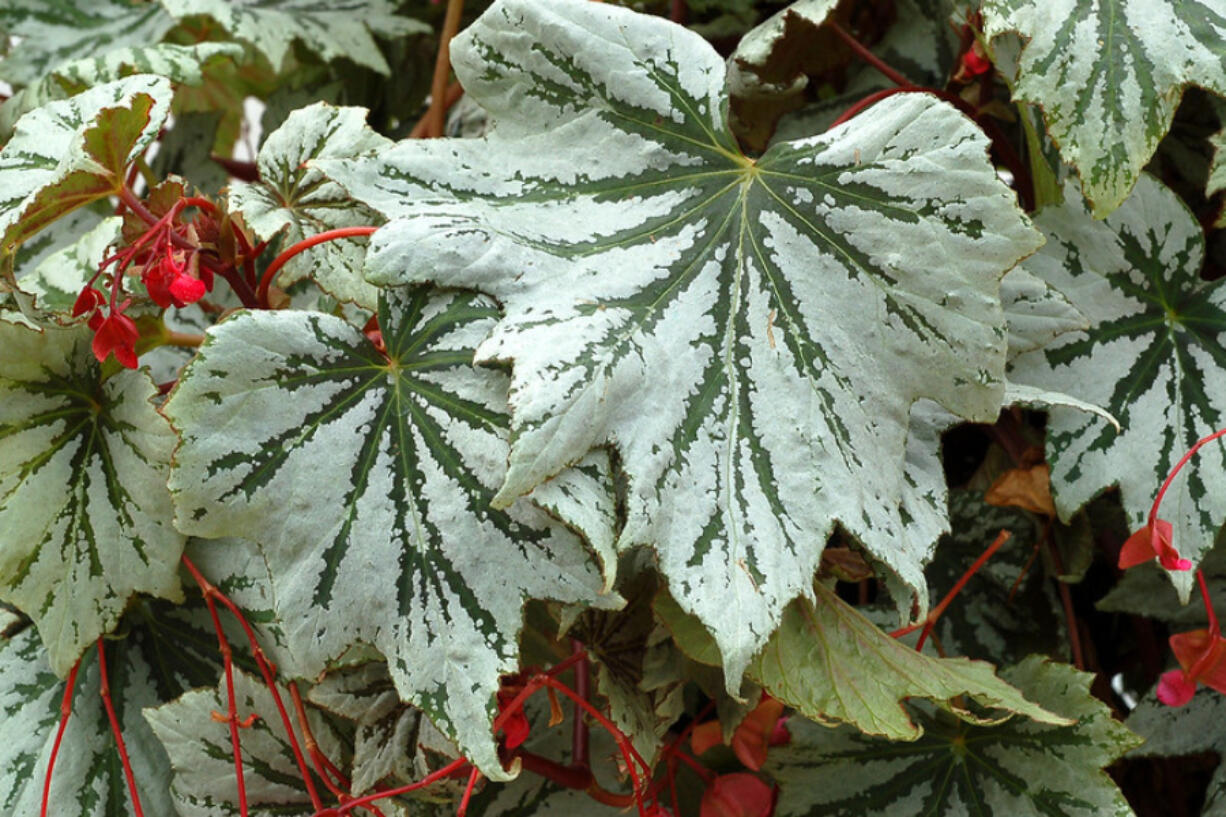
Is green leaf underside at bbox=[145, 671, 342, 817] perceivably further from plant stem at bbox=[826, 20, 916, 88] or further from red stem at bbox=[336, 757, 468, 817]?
plant stem at bbox=[826, 20, 916, 88]

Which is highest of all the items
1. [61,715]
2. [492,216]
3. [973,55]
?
[973,55]

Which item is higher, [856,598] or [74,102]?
[74,102]

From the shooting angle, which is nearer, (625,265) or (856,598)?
(625,265)

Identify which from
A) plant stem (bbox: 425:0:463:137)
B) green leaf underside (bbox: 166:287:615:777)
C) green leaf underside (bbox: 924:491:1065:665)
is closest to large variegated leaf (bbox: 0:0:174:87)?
plant stem (bbox: 425:0:463:137)

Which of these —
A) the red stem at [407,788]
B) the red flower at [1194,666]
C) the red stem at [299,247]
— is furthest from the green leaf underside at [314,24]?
the red flower at [1194,666]

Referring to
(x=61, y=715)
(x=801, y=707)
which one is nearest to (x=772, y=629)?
(x=801, y=707)

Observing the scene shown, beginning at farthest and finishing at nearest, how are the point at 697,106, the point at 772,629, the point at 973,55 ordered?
1. the point at 973,55
2. the point at 697,106
3. the point at 772,629

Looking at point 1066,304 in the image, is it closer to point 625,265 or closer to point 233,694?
point 625,265

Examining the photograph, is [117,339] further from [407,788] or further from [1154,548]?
[1154,548]
